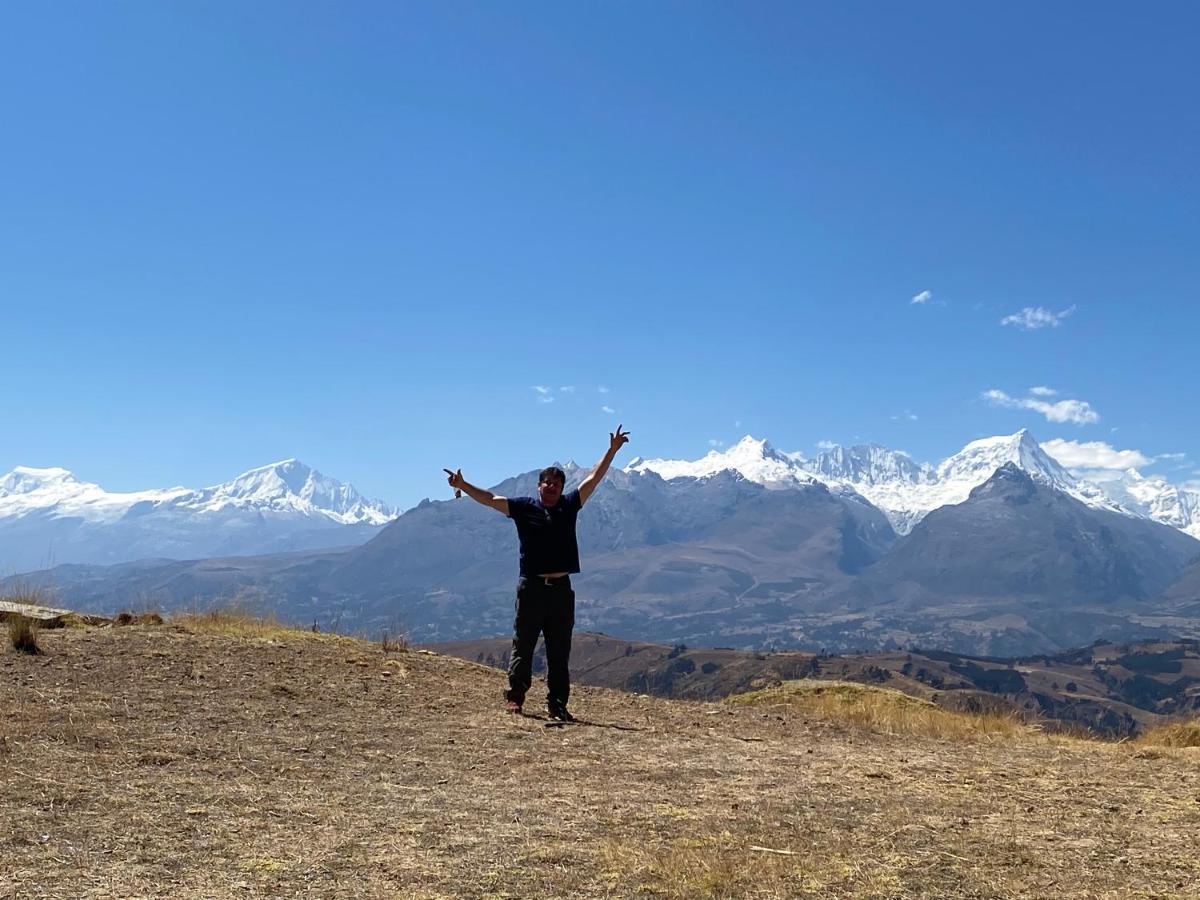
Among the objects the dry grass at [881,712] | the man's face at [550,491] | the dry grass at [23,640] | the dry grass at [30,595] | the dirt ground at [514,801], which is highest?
the man's face at [550,491]

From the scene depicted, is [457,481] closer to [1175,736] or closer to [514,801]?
[514,801]

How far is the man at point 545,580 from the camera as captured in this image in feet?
41.2

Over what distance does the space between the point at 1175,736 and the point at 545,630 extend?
8.84 meters

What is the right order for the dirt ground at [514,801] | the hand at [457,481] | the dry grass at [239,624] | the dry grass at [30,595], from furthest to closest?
the dry grass at [30,595] → the dry grass at [239,624] → the hand at [457,481] → the dirt ground at [514,801]

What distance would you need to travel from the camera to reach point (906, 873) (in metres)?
5.72

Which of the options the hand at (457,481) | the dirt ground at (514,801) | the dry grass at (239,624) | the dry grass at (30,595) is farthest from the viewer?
the dry grass at (30,595)

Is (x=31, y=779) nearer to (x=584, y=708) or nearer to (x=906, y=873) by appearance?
(x=906, y=873)

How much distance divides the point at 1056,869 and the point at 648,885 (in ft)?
8.24

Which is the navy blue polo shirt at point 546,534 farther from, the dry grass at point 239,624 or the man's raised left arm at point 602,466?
the dry grass at point 239,624

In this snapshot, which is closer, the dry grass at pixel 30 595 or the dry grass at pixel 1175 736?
the dry grass at pixel 1175 736

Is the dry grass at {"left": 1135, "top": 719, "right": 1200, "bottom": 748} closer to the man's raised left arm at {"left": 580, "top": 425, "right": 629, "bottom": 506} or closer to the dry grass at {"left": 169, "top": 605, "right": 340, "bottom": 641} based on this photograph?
the man's raised left arm at {"left": 580, "top": 425, "right": 629, "bottom": 506}

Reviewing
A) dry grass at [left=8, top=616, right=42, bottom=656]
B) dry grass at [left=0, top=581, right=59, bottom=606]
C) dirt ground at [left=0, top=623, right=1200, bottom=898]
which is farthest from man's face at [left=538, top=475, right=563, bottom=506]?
dry grass at [left=0, top=581, right=59, bottom=606]

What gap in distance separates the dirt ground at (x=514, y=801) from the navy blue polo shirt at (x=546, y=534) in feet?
6.46

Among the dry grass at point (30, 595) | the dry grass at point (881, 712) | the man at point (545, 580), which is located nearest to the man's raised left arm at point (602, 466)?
the man at point (545, 580)
